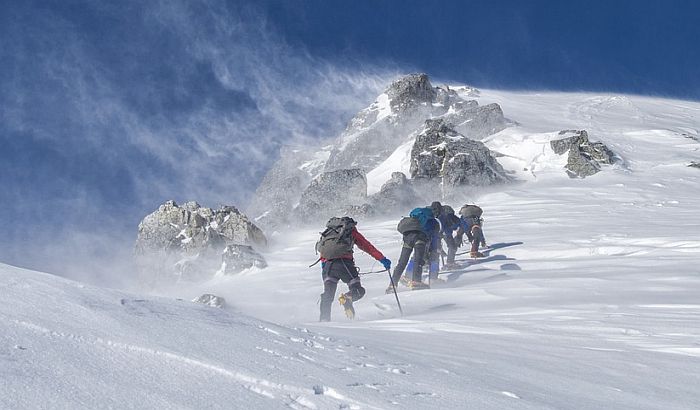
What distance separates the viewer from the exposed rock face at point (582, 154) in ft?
116

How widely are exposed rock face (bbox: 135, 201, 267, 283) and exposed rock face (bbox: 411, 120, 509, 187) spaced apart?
10.4 m

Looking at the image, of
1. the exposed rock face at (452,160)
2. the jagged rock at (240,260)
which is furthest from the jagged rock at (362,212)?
the jagged rock at (240,260)

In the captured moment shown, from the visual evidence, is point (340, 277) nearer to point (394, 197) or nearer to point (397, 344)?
point (397, 344)

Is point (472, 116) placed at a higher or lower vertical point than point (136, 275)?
higher

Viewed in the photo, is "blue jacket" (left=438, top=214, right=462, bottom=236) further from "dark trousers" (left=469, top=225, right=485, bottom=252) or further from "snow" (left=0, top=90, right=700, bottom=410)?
"dark trousers" (left=469, top=225, right=485, bottom=252)

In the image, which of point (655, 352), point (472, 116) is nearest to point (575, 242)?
point (655, 352)

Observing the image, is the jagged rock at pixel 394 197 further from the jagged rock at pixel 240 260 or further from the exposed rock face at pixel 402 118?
the exposed rock face at pixel 402 118

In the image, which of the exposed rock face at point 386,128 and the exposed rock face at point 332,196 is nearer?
the exposed rock face at point 332,196

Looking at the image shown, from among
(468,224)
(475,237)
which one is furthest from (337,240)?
(468,224)

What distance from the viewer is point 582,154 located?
36531mm

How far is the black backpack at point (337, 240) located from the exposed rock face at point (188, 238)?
1681 centimetres

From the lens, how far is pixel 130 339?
3934mm

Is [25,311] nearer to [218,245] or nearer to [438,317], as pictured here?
[438,317]

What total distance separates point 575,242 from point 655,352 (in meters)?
12.7
